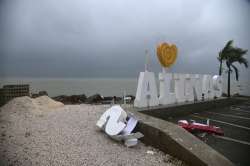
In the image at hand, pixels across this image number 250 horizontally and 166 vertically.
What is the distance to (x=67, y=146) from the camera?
179 inches

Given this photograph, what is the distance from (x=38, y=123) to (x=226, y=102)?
1130 centimetres

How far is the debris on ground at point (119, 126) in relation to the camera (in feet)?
16.4

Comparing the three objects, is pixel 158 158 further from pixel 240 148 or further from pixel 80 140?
pixel 240 148

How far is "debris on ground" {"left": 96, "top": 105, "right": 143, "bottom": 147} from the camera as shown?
501cm

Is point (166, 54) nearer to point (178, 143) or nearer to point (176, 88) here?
point (176, 88)

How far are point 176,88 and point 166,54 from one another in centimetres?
158

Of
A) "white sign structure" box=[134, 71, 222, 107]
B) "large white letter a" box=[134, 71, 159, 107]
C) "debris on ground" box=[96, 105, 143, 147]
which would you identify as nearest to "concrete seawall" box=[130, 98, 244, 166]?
"debris on ground" box=[96, 105, 143, 147]

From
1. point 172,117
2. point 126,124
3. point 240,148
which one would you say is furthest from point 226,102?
point 126,124

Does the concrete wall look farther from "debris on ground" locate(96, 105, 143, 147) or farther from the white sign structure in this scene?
"debris on ground" locate(96, 105, 143, 147)

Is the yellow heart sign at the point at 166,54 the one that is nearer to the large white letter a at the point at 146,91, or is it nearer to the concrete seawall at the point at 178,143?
the large white letter a at the point at 146,91

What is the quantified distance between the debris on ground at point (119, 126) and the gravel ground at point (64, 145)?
0.14 m

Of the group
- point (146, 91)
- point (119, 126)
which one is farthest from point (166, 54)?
point (119, 126)

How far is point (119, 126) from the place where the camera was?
5.23m

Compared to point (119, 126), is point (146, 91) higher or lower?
higher
